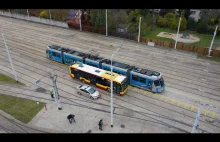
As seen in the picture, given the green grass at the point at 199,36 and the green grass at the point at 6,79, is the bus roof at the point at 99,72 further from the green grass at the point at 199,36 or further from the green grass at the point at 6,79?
the green grass at the point at 199,36

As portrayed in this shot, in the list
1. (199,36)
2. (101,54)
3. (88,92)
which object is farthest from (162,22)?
(88,92)

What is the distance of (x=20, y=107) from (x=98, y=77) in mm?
10269

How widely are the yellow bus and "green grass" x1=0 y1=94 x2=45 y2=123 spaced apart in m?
6.64

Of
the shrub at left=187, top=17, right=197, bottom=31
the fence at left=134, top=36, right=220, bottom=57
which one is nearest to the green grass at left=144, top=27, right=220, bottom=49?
the shrub at left=187, top=17, right=197, bottom=31

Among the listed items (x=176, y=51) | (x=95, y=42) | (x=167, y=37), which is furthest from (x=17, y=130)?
(x=167, y=37)

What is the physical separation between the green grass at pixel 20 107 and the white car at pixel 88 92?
4.98 meters

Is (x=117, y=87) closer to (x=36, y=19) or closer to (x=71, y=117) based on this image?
(x=71, y=117)

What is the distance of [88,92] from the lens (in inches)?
1015

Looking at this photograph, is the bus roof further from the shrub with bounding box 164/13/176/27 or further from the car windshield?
the shrub with bounding box 164/13/176/27

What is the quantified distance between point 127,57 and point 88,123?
59.8 feet

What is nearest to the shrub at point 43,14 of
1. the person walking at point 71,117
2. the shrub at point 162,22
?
the shrub at point 162,22

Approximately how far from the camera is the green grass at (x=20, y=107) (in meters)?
22.9

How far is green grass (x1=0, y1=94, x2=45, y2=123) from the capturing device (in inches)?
902
